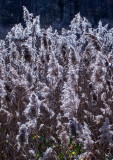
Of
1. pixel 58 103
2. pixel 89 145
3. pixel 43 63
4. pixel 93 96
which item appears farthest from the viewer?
pixel 43 63

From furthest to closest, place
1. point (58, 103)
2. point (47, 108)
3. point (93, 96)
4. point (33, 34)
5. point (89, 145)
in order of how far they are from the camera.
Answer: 1. point (33, 34)
2. point (58, 103)
3. point (93, 96)
4. point (47, 108)
5. point (89, 145)

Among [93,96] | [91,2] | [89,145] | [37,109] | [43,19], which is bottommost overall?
[89,145]

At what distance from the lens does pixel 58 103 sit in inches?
115

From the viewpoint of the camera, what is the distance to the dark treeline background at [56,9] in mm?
17266

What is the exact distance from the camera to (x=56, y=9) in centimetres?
1752

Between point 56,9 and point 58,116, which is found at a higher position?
point 56,9

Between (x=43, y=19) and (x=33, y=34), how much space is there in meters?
13.7

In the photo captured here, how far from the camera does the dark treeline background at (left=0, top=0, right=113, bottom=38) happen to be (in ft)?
56.6

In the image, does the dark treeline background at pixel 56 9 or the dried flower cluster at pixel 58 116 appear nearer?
the dried flower cluster at pixel 58 116

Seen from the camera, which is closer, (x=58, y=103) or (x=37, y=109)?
(x=37, y=109)

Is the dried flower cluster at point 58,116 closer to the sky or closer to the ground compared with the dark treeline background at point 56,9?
closer to the ground

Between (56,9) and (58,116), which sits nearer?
(58,116)

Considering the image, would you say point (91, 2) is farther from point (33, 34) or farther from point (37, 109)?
point (37, 109)

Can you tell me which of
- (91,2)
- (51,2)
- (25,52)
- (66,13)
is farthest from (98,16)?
(25,52)
